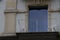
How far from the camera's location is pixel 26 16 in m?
14.3

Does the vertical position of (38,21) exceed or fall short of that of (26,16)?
it falls short

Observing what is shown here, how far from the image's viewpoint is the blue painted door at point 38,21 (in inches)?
561

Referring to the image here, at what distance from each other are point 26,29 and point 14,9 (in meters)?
1.42

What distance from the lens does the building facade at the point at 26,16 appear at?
1408 centimetres

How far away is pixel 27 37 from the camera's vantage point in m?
13.2

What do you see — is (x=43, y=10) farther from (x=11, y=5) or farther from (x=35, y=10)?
(x=11, y=5)

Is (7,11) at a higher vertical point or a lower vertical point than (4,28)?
higher

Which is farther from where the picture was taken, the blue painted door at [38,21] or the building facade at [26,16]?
the blue painted door at [38,21]

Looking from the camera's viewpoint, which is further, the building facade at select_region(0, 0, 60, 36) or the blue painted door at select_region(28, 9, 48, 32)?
the blue painted door at select_region(28, 9, 48, 32)

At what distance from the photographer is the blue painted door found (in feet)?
46.7

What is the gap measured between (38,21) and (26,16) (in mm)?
780

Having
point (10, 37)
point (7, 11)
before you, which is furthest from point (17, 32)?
point (7, 11)

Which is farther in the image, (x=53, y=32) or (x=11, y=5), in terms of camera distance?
(x=11, y=5)

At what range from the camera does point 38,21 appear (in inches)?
565
